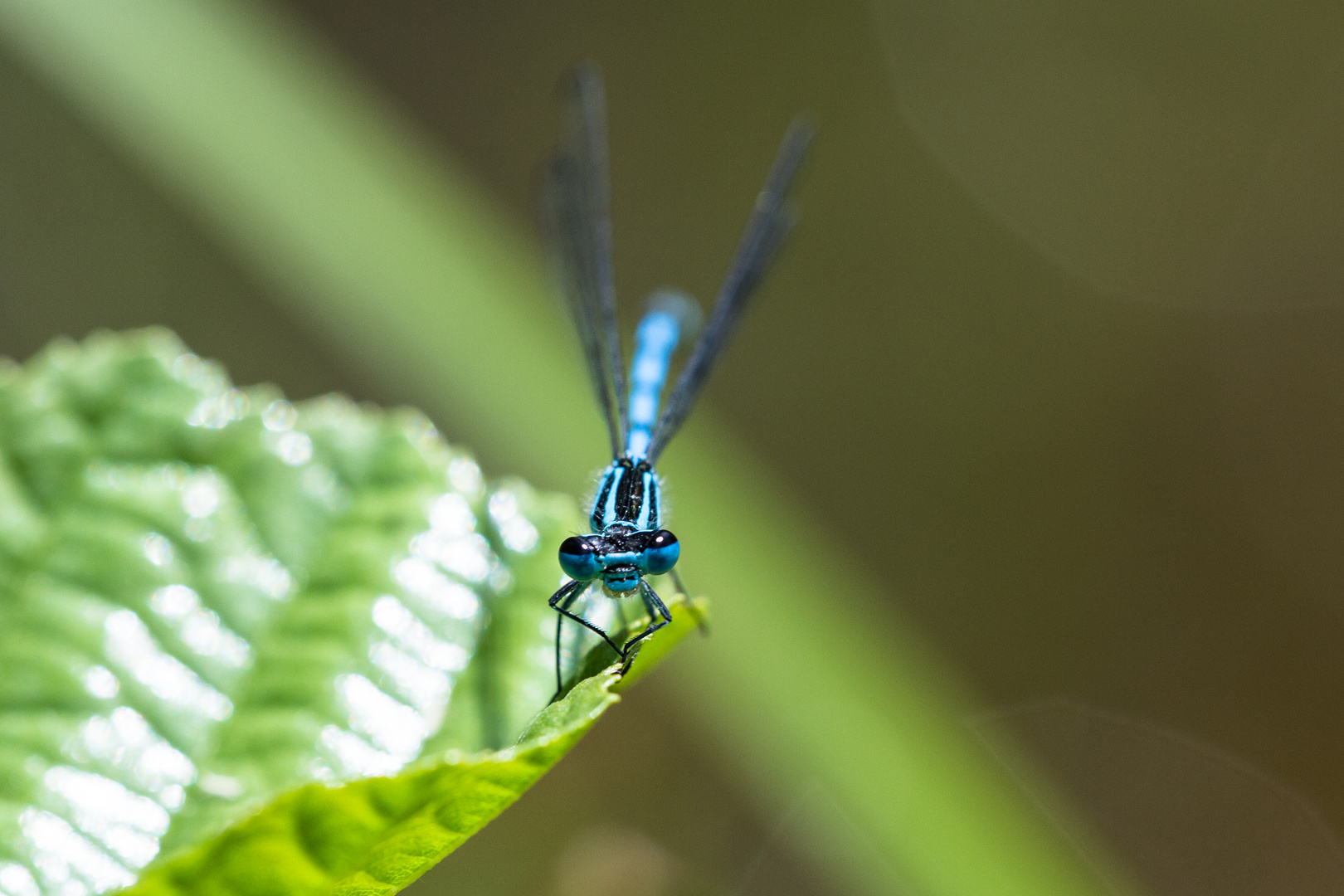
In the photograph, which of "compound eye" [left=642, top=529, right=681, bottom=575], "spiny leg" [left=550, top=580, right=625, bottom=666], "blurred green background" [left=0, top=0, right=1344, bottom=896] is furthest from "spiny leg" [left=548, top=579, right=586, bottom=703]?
"blurred green background" [left=0, top=0, right=1344, bottom=896]

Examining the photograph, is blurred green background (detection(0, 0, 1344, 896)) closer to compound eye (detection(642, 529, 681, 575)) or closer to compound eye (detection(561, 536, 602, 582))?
compound eye (detection(642, 529, 681, 575))

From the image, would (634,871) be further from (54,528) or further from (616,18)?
(616,18)

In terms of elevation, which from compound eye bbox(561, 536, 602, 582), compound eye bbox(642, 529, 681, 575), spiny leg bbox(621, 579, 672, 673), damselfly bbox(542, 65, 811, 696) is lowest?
spiny leg bbox(621, 579, 672, 673)

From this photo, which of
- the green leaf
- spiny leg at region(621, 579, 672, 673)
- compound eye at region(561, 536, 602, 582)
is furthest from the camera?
compound eye at region(561, 536, 602, 582)

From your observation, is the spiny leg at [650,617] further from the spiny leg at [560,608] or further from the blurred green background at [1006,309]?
the blurred green background at [1006,309]

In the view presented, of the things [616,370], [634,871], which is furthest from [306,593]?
[616,370]

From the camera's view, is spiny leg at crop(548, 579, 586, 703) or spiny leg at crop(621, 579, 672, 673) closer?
spiny leg at crop(621, 579, 672, 673)

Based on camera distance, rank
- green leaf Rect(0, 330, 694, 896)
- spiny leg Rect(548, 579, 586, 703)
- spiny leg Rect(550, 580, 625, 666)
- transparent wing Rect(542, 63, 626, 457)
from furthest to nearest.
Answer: transparent wing Rect(542, 63, 626, 457) → spiny leg Rect(550, 580, 625, 666) → spiny leg Rect(548, 579, 586, 703) → green leaf Rect(0, 330, 694, 896)
